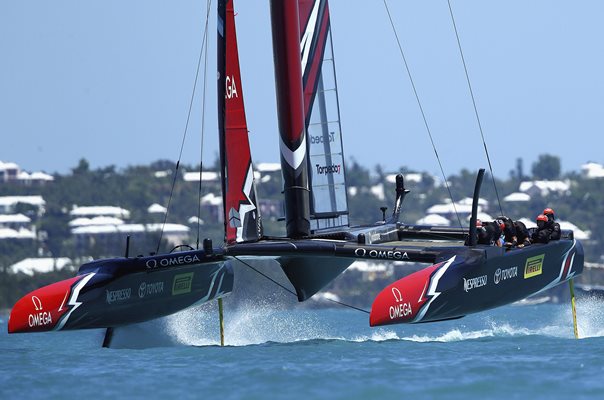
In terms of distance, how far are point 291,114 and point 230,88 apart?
2.01 ft

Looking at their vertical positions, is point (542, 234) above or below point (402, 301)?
above

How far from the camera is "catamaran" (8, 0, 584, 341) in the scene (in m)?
10.8

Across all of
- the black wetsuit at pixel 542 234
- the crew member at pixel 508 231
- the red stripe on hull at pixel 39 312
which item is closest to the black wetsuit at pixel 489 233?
the crew member at pixel 508 231

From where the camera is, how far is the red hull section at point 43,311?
440 inches

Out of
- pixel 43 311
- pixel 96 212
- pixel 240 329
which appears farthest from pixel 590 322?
pixel 96 212

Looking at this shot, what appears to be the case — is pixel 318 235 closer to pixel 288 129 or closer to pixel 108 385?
pixel 288 129

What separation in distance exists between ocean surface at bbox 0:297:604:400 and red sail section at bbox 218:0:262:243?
99 cm

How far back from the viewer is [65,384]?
351 inches

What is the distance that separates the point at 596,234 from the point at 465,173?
49.3ft

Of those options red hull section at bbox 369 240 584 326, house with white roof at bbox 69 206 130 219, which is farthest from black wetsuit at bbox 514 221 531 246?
house with white roof at bbox 69 206 130 219

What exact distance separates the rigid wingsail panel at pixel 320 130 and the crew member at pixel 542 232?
1.77 m

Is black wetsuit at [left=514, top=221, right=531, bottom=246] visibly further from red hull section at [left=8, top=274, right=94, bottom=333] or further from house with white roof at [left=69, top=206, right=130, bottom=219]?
house with white roof at [left=69, top=206, right=130, bottom=219]

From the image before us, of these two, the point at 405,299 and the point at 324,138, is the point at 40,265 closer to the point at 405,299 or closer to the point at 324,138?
the point at 324,138

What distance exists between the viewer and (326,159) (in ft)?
42.5
